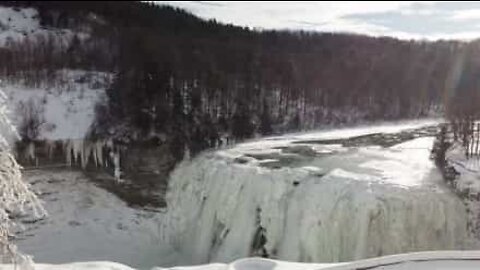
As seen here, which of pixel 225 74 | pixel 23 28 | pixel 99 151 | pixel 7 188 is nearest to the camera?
pixel 7 188

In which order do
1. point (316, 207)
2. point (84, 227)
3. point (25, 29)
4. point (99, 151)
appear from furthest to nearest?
1. point (25, 29)
2. point (99, 151)
3. point (84, 227)
4. point (316, 207)

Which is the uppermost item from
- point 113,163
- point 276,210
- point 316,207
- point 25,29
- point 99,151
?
point 25,29

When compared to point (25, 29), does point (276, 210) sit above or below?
below

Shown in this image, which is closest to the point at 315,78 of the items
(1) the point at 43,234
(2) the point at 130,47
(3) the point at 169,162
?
(2) the point at 130,47

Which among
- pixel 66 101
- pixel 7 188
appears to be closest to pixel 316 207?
pixel 7 188

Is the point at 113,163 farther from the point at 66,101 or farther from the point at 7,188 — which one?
the point at 7,188

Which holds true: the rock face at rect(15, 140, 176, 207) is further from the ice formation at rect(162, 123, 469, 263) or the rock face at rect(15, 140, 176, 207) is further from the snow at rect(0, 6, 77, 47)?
the snow at rect(0, 6, 77, 47)

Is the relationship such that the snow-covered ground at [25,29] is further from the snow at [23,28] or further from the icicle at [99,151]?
the icicle at [99,151]

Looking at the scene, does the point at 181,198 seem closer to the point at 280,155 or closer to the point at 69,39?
the point at 280,155
